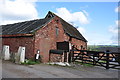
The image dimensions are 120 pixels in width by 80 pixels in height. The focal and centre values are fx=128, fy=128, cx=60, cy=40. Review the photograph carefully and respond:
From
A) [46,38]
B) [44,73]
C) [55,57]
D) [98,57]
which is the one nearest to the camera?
[44,73]

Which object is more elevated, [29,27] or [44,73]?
[29,27]

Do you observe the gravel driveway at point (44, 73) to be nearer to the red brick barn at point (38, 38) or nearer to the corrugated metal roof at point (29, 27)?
the red brick barn at point (38, 38)

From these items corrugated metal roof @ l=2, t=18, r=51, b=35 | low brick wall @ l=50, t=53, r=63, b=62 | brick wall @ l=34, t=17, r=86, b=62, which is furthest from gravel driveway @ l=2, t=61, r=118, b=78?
corrugated metal roof @ l=2, t=18, r=51, b=35

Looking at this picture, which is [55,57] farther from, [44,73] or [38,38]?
[44,73]

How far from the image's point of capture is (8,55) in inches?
458

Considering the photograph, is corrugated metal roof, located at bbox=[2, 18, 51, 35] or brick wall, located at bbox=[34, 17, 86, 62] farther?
corrugated metal roof, located at bbox=[2, 18, 51, 35]

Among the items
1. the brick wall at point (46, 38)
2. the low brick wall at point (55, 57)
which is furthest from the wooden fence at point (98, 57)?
the brick wall at point (46, 38)

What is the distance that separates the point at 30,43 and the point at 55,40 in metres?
2.99

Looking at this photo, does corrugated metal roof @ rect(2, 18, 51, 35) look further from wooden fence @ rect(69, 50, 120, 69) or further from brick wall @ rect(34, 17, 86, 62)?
wooden fence @ rect(69, 50, 120, 69)

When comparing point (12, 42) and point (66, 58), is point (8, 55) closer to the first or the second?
point (12, 42)

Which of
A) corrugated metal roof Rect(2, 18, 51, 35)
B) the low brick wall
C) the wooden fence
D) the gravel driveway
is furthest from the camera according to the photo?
the low brick wall

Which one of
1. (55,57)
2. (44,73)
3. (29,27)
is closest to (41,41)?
(55,57)

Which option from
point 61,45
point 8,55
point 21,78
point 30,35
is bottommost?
point 21,78

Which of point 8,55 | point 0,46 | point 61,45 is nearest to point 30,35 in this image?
point 8,55
